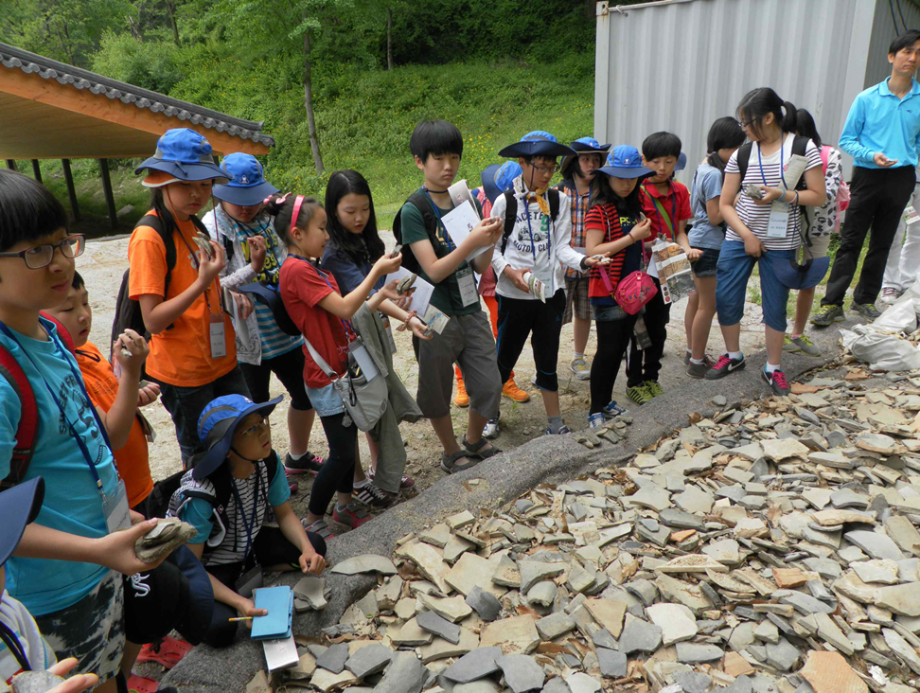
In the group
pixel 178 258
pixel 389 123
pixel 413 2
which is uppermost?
pixel 413 2

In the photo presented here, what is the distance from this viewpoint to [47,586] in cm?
152

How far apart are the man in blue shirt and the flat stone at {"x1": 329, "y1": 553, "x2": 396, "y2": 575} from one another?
14.3ft

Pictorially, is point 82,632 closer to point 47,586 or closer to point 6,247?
point 47,586

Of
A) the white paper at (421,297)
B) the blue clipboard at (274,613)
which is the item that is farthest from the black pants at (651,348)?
the blue clipboard at (274,613)

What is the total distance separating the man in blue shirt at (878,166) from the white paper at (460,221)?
356 centimetres

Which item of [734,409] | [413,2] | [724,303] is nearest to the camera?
[734,409]

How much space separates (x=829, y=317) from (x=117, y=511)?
5401mm

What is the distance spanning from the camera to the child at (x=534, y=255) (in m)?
3.53

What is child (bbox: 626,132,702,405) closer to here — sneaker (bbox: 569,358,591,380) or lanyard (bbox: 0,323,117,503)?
sneaker (bbox: 569,358,591,380)

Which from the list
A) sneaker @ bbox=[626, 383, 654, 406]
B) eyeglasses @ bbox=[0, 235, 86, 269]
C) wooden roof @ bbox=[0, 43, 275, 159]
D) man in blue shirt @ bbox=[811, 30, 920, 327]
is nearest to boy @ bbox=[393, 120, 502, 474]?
sneaker @ bbox=[626, 383, 654, 406]

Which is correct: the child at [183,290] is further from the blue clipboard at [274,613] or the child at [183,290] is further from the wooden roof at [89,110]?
the wooden roof at [89,110]

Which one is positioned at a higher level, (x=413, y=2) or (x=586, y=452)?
(x=413, y=2)

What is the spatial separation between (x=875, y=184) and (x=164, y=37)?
117 feet

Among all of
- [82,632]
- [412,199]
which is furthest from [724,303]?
[82,632]
